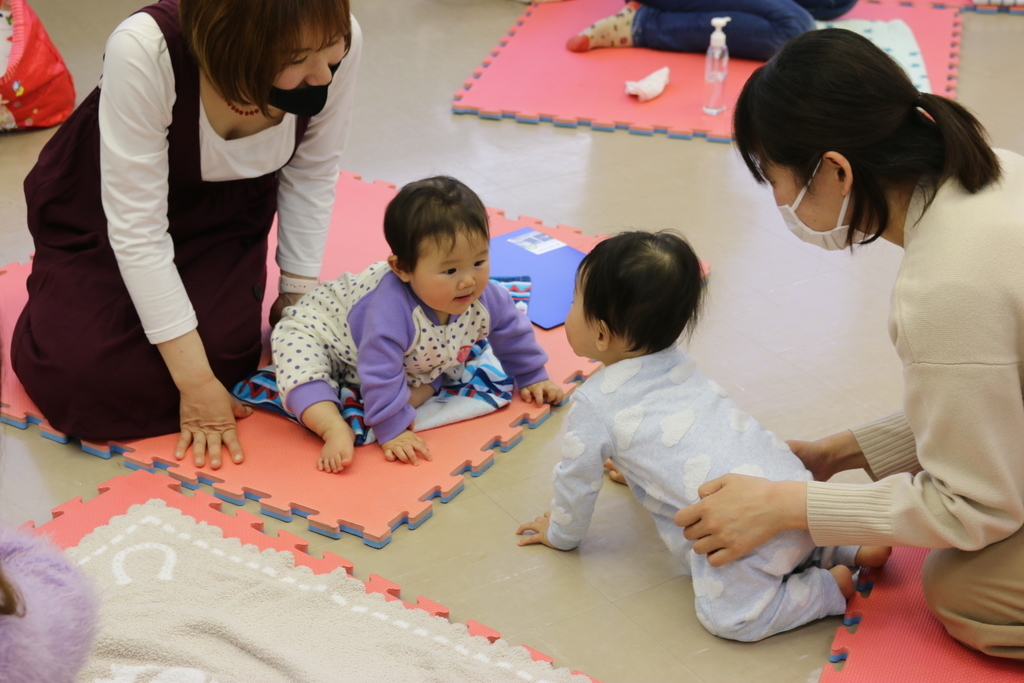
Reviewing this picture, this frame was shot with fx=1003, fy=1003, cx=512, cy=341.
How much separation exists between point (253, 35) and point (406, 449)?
770 mm

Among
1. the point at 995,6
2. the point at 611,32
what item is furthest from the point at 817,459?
the point at 995,6

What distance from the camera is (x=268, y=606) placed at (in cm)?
150

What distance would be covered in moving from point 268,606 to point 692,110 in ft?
8.23

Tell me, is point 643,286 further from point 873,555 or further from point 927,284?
point 873,555

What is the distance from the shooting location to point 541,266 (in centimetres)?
251

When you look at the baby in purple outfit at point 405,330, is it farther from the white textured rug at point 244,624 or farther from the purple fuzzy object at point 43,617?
the purple fuzzy object at point 43,617

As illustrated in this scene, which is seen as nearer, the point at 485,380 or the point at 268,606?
the point at 268,606

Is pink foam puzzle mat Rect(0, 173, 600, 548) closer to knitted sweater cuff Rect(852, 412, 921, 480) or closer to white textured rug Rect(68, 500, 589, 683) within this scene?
white textured rug Rect(68, 500, 589, 683)

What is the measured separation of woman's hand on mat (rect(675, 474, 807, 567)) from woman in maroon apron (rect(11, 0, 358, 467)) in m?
0.90

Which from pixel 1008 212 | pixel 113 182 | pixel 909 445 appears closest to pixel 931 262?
pixel 1008 212

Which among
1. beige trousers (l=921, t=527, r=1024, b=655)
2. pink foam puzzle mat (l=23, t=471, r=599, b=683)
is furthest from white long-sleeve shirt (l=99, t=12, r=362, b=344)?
beige trousers (l=921, t=527, r=1024, b=655)

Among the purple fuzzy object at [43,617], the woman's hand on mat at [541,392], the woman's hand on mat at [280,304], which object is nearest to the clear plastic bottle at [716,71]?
the woman's hand on mat at [541,392]

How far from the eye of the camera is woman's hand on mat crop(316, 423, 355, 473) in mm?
1827

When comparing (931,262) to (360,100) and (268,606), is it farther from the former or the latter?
(360,100)
